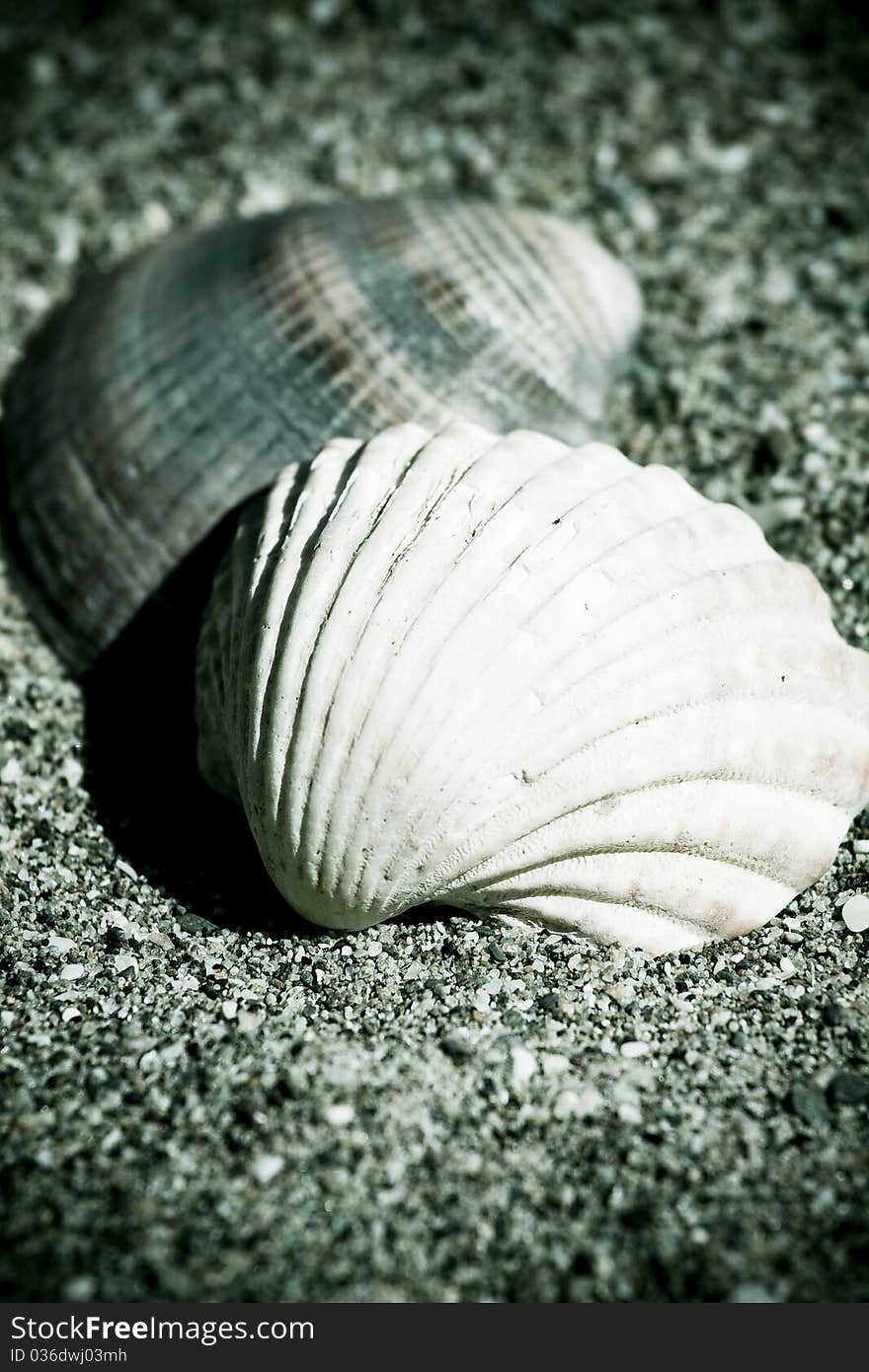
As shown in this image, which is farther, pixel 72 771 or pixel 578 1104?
pixel 72 771

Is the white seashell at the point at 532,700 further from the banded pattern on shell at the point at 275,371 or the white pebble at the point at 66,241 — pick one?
the white pebble at the point at 66,241

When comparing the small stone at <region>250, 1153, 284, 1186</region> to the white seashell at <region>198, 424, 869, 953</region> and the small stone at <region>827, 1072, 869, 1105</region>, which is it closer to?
the white seashell at <region>198, 424, 869, 953</region>

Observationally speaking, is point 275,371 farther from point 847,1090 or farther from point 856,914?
point 847,1090

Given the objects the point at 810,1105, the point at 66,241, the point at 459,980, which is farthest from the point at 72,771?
the point at 66,241

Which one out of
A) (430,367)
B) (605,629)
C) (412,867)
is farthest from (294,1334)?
Result: (430,367)

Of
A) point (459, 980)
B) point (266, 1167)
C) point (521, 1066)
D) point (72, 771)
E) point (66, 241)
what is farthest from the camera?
point (66, 241)

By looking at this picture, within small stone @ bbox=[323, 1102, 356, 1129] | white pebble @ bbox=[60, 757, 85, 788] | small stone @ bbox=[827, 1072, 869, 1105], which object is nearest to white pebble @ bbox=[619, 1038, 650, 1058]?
small stone @ bbox=[827, 1072, 869, 1105]

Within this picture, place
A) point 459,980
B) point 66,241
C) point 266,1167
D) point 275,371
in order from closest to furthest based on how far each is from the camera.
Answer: point 266,1167 < point 459,980 < point 275,371 < point 66,241

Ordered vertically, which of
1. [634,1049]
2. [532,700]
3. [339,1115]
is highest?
[532,700]

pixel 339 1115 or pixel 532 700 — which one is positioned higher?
pixel 532 700
